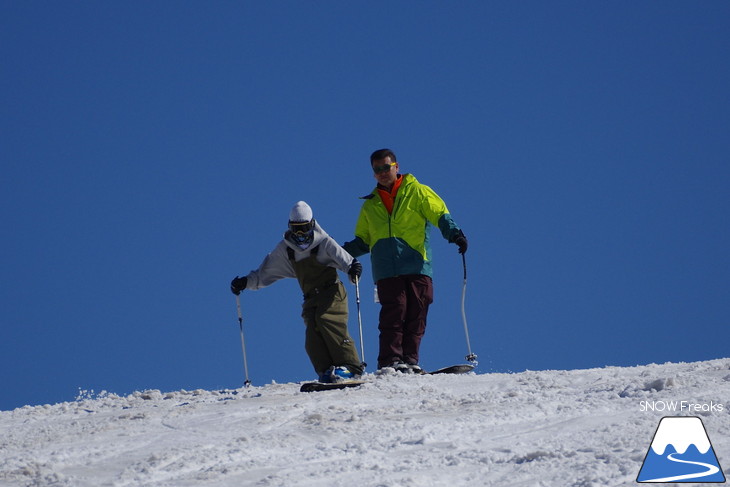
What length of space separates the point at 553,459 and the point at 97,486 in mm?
2735

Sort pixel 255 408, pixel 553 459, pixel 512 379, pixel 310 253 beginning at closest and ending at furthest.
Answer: pixel 553 459, pixel 255 408, pixel 512 379, pixel 310 253

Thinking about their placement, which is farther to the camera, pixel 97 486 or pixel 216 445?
pixel 216 445

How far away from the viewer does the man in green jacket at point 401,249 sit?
1012cm

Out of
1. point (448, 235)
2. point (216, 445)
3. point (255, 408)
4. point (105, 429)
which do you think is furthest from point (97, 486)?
point (448, 235)

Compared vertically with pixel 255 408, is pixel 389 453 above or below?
below

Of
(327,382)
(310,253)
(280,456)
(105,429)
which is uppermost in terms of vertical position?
(310,253)

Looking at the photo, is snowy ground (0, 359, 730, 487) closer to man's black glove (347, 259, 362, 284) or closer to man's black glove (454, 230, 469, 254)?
man's black glove (347, 259, 362, 284)

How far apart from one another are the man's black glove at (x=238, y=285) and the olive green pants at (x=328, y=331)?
847 mm

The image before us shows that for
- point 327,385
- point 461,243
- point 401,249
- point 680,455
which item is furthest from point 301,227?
point 680,455

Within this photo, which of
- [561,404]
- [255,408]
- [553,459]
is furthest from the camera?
[255,408]

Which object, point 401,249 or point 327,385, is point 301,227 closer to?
point 401,249

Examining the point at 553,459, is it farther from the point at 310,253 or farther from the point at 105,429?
the point at 310,253

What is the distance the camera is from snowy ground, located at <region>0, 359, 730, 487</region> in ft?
16.9

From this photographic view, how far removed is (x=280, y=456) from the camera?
18.6 ft
